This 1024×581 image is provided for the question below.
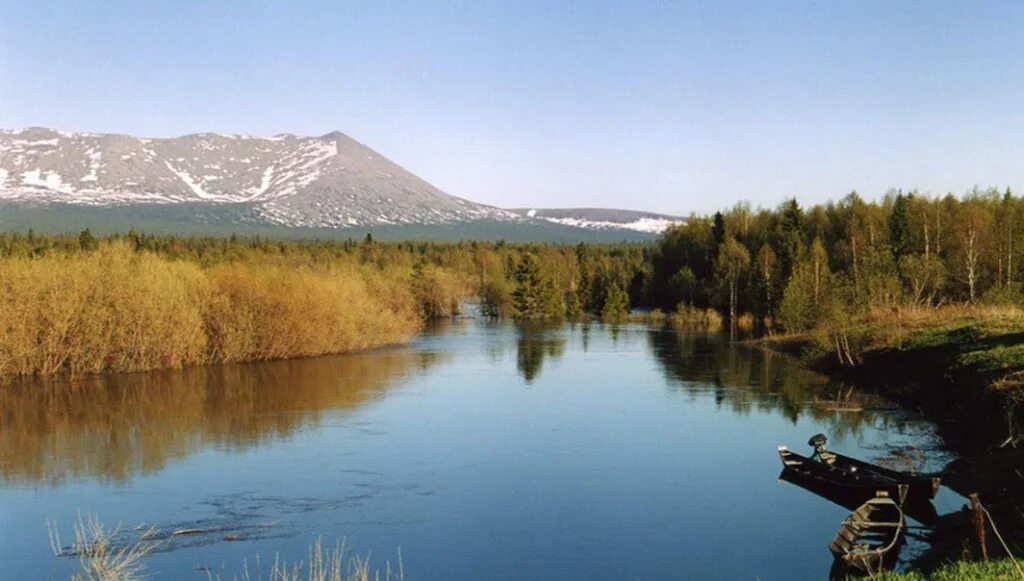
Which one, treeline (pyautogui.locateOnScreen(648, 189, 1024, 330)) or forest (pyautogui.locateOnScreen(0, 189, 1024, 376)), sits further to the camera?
treeline (pyautogui.locateOnScreen(648, 189, 1024, 330))

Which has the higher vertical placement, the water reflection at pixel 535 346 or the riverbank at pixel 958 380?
the riverbank at pixel 958 380

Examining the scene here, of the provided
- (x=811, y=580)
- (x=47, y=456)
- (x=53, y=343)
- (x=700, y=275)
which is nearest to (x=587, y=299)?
(x=700, y=275)

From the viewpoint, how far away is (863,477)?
2023 cm

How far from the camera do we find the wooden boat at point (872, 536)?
51.6 ft

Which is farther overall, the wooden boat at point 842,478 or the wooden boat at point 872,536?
the wooden boat at point 842,478

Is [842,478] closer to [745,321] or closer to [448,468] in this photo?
[448,468]

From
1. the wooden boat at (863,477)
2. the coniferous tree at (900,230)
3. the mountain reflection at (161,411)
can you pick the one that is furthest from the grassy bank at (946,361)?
the mountain reflection at (161,411)

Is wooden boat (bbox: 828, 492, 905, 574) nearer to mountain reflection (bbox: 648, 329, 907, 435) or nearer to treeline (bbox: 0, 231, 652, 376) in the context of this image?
mountain reflection (bbox: 648, 329, 907, 435)

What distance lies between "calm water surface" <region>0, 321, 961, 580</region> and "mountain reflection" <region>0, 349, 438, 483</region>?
14 centimetres

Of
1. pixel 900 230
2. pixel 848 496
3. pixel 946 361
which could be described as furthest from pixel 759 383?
pixel 900 230

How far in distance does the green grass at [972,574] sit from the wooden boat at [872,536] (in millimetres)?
5281

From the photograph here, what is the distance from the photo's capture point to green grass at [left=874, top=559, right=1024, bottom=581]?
923 cm

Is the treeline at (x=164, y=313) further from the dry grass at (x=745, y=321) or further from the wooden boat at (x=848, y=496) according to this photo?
the wooden boat at (x=848, y=496)

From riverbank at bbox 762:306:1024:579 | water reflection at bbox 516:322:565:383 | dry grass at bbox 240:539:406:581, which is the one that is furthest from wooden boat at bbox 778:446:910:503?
water reflection at bbox 516:322:565:383
